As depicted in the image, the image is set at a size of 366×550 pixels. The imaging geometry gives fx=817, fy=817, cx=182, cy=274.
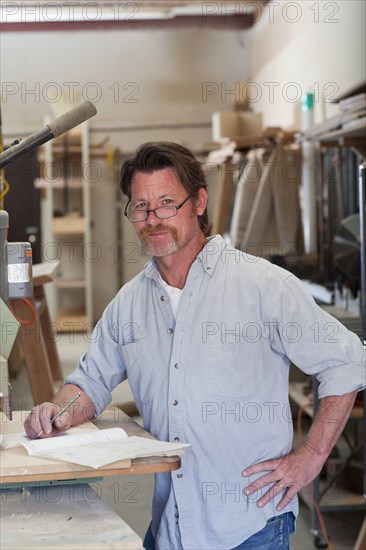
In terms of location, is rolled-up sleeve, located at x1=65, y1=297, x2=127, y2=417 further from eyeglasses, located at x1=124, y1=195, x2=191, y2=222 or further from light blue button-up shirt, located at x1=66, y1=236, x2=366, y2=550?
eyeglasses, located at x1=124, y1=195, x2=191, y2=222

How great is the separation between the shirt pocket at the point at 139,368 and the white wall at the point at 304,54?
3341 millimetres

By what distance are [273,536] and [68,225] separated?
7019mm

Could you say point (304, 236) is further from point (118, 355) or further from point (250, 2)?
point (118, 355)

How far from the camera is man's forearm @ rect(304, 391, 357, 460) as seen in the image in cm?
184

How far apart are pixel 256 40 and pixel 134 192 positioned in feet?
23.1

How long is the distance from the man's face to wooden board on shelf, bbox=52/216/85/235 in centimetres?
665

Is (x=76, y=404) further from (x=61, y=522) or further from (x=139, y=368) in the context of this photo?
(x=61, y=522)

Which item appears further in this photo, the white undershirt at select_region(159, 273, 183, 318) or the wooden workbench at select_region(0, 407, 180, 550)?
the white undershirt at select_region(159, 273, 183, 318)

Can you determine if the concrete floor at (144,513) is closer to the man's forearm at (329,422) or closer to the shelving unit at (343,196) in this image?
the shelving unit at (343,196)

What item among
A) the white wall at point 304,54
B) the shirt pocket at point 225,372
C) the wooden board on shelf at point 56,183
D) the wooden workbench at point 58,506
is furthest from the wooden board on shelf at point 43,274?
the wooden board on shelf at point 56,183

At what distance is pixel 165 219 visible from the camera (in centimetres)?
202

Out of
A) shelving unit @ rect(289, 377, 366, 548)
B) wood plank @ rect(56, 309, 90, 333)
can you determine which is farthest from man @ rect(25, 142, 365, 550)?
wood plank @ rect(56, 309, 90, 333)

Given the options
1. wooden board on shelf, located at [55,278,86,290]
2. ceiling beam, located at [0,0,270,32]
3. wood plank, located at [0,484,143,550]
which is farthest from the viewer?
wooden board on shelf, located at [55,278,86,290]

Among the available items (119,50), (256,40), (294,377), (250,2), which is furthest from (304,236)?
(119,50)
